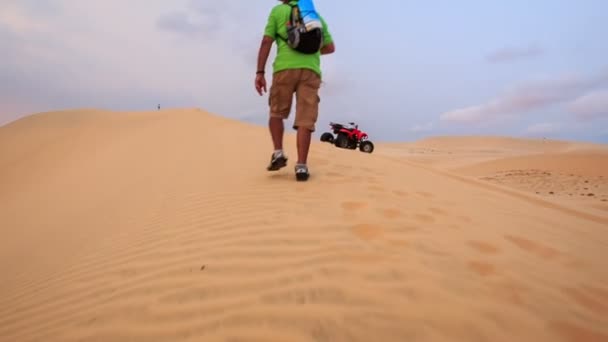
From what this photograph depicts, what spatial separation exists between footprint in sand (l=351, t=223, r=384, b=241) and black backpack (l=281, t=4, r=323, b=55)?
179 centimetres

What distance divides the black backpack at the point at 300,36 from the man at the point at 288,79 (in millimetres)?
65

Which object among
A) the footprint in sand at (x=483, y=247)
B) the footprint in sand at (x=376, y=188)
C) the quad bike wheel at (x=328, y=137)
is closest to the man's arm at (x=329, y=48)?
the footprint in sand at (x=376, y=188)

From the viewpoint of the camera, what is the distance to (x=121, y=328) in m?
1.58

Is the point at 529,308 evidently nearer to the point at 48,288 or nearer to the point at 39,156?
the point at 48,288

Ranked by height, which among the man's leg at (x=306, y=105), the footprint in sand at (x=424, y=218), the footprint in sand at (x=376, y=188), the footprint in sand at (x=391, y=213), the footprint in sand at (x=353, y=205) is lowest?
the footprint in sand at (x=424, y=218)

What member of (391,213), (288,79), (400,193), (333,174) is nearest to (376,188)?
(400,193)

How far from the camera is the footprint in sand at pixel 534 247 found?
2241 millimetres

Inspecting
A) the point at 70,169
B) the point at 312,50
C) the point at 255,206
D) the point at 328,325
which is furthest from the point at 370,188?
the point at 70,169

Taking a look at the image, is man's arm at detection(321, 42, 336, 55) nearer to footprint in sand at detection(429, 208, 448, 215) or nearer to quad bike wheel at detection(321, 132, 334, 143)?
footprint in sand at detection(429, 208, 448, 215)

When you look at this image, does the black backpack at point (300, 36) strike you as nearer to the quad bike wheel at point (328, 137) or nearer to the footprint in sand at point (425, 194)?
the footprint in sand at point (425, 194)

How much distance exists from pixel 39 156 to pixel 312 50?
961 centimetres

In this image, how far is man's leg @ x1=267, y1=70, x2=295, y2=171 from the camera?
134 inches

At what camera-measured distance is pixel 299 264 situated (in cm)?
194

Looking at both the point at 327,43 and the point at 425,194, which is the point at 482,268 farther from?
the point at 327,43
